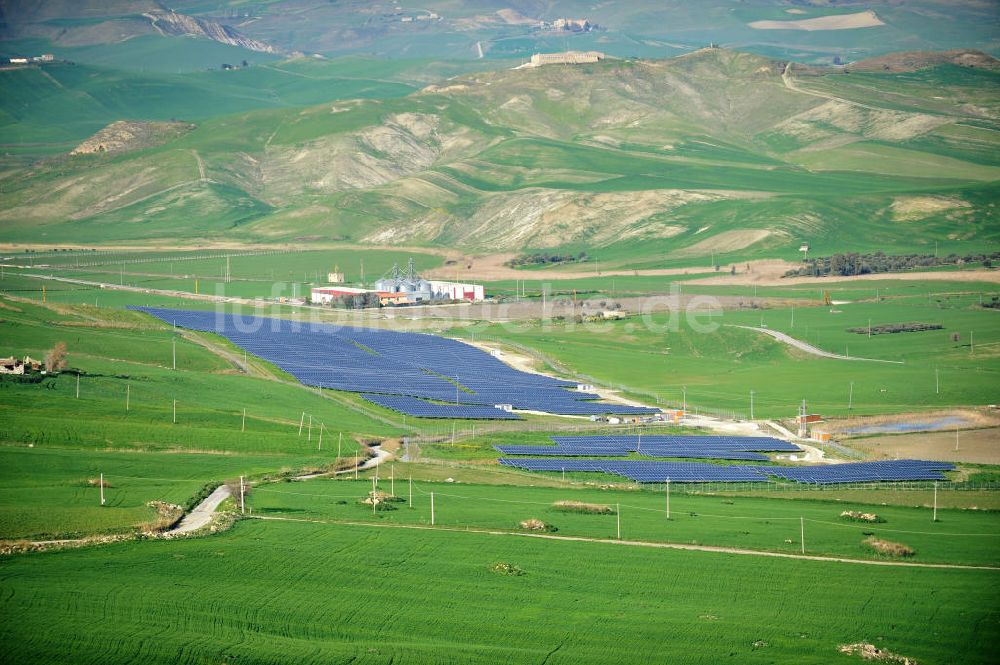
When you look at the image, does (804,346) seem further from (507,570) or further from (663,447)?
(507,570)

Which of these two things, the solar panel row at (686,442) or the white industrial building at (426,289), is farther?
the white industrial building at (426,289)

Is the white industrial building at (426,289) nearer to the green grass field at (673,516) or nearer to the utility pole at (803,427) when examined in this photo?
the utility pole at (803,427)

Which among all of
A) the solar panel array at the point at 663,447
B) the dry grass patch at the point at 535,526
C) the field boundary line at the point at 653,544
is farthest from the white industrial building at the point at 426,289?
the field boundary line at the point at 653,544

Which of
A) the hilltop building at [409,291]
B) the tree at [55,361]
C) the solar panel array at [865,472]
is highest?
the hilltop building at [409,291]

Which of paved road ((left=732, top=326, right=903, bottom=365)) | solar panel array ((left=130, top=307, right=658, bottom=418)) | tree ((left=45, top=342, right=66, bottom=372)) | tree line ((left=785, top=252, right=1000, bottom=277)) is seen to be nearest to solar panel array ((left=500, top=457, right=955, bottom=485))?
solar panel array ((left=130, top=307, right=658, bottom=418))

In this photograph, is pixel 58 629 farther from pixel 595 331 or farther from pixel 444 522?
pixel 595 331

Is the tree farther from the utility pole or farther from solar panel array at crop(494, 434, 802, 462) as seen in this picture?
the utility pole
